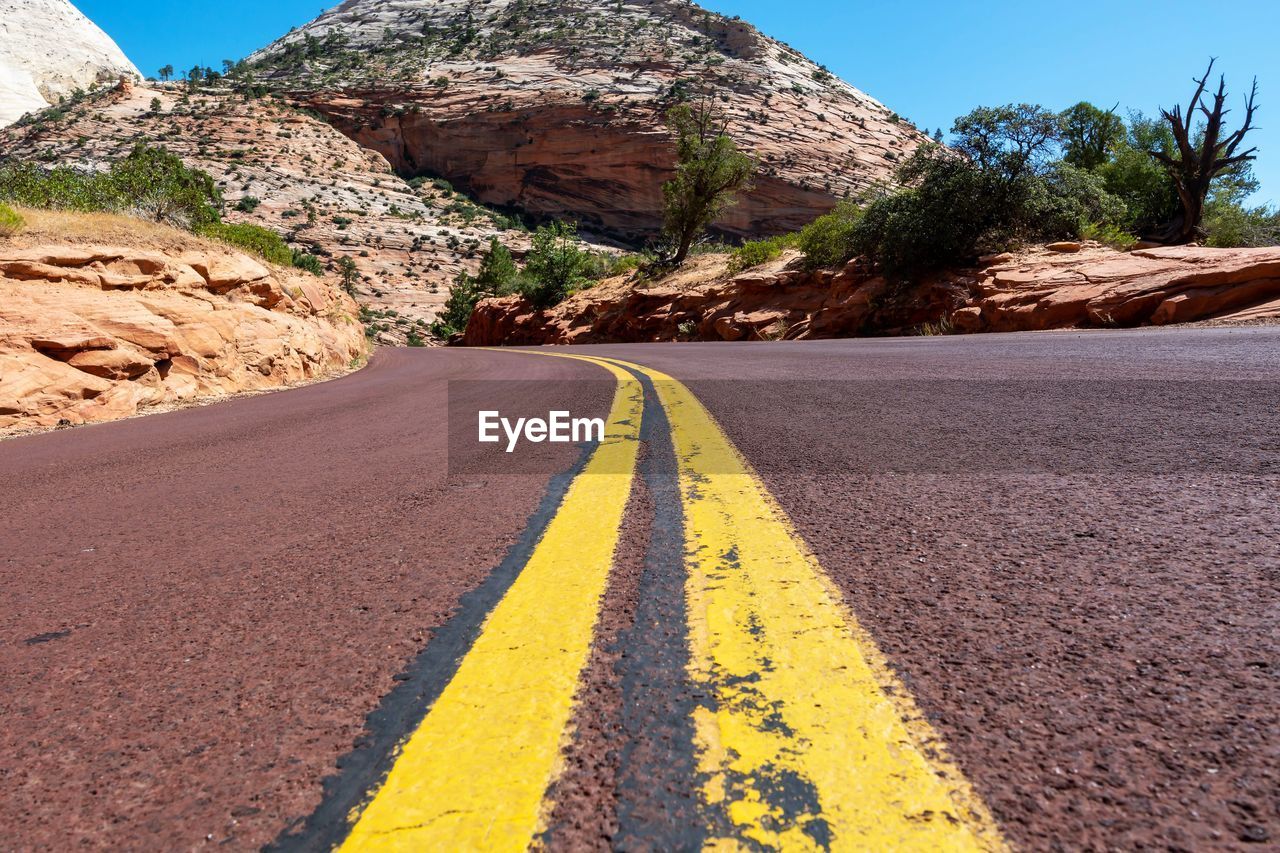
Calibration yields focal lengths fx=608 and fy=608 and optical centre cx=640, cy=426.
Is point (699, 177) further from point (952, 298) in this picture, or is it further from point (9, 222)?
point (9, 222)

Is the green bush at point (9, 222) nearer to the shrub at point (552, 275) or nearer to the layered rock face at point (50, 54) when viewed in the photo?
the shrub at point (552, 275)

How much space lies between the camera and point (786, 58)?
247 ft

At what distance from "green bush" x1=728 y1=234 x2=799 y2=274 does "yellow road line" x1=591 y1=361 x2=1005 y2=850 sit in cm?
2172

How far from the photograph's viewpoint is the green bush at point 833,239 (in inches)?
706

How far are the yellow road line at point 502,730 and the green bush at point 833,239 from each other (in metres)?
18.3

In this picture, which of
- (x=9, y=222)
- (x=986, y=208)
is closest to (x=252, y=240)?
(x=9, y=222)

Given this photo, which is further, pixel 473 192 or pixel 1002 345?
pixel 473 192

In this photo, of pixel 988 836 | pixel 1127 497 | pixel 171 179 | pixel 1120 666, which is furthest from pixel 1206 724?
pixel 171 179

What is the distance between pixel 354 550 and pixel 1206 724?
183cm

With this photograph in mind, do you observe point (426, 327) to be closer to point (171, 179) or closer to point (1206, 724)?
point (171, 179)

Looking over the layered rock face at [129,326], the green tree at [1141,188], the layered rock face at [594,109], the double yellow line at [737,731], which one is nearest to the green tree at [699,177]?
the green tree at [1141,188]

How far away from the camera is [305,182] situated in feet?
183

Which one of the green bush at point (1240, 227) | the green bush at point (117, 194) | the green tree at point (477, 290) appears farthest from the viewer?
the green tree at point (477, 290)

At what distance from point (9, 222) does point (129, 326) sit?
2457mm
